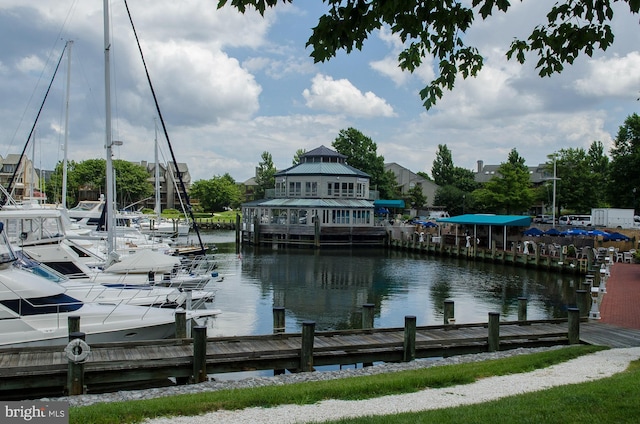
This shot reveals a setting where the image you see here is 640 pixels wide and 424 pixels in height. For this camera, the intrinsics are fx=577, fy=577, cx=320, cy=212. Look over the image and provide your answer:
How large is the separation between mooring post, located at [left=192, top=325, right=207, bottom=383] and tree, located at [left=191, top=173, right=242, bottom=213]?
410ft

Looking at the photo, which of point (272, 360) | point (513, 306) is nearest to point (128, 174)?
point (513, 306)

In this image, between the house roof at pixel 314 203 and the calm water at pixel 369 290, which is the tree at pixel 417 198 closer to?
the house roof at pixel 314 203

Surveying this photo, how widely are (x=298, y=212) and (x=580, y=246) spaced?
3210cm

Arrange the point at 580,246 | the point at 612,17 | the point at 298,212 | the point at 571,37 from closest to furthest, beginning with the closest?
the point at 612,17 → the point at 571,37 → the point at 580,246 → the point at 298,212

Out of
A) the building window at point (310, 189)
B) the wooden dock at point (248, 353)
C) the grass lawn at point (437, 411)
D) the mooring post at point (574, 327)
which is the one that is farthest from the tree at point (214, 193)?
the grass lawn at point (437, 411)

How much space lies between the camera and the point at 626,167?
68188mm

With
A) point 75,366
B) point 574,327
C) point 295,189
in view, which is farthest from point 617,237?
point 75,366

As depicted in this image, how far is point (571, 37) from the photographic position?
7.76 metres

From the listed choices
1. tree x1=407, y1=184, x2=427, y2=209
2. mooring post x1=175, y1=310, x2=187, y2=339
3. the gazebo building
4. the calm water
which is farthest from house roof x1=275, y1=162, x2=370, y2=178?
mooring post x1=175, y1=310, x2=187, y2=339

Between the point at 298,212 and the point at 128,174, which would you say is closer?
the point at 298,212

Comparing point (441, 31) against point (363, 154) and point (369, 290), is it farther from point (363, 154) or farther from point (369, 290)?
point (363, 154)

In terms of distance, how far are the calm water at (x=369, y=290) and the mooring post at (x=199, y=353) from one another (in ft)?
28.6

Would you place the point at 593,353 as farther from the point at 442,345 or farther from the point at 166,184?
the point at 166,184

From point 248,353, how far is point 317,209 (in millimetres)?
53364
